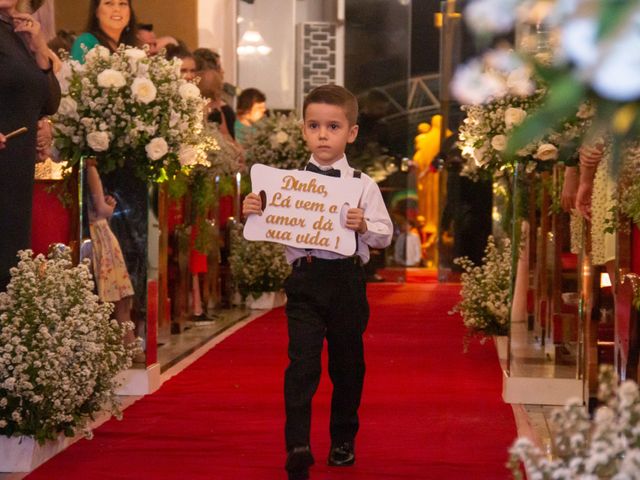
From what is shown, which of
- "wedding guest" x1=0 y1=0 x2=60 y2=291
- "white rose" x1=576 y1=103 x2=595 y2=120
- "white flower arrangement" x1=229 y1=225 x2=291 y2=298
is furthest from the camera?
"white flower arrangement" x1=229 y1=225 x2=291 y2=298

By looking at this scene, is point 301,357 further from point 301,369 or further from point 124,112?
point 124,112

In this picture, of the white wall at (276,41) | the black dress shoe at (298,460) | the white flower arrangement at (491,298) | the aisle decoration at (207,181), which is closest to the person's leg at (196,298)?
the aisle decoration at (207,181)

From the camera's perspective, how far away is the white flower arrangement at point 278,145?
1371 cm

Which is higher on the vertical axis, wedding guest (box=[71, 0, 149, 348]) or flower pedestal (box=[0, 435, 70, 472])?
wedding guest (box=[71, 0, 149, 348])

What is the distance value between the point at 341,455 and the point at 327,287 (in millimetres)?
687

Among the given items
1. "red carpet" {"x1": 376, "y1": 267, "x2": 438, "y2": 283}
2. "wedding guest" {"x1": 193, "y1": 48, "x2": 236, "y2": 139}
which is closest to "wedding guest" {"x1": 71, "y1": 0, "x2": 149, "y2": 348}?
"wedding guest" {"x1": 193, "y1": 48, "x2": 236, "y2": 139}

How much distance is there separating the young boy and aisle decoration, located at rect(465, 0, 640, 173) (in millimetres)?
3260

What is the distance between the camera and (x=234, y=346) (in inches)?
363

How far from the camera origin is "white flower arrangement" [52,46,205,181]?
650 cm

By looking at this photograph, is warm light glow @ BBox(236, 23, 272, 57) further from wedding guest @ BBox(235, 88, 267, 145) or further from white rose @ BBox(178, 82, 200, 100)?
white rose @ BBox(178, 82, 200, 100)

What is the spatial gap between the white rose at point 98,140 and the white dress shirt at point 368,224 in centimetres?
213

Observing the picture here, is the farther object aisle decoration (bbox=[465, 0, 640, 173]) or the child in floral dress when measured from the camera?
the child in floral dress

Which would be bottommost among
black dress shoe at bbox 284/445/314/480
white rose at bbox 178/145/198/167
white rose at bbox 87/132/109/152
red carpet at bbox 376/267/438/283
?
red carpet at bbox 376/267/438/283

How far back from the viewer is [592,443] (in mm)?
2199
